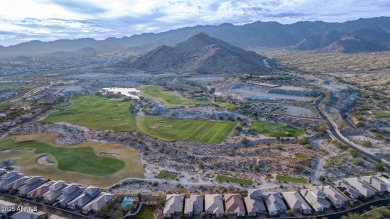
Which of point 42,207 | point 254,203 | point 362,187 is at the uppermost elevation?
point 362,187

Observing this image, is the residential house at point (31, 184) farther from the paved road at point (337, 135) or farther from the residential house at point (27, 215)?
the paved road at point (337, 135)

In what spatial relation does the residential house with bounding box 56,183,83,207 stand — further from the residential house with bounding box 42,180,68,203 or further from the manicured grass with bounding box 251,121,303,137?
the manicured grass with bounding box 251,121,303,137

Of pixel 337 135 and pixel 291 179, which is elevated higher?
pixel 337 135

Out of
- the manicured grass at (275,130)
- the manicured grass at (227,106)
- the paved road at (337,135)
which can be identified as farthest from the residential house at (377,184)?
the manicured grass at (227,106)

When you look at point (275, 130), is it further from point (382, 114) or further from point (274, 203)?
point (382, 114)

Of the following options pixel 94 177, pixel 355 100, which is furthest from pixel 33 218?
pixel 355 100

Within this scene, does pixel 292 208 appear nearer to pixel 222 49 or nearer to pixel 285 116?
pixel 285 116

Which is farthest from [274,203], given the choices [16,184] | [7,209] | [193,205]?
[16,184]

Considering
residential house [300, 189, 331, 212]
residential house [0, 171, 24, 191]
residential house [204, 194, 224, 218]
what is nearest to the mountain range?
residential house [300, 189, 331, 212]
